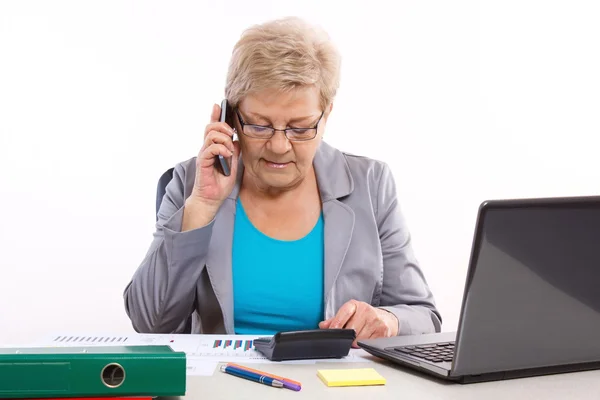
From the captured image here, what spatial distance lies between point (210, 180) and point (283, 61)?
0.36 m

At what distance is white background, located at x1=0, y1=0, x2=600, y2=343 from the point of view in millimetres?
3117

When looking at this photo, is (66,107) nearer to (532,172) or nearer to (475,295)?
(532,172)

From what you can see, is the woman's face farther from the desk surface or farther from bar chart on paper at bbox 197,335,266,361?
the desk surface

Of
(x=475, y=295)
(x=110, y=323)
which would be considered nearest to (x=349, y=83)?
(x=110, y=323)

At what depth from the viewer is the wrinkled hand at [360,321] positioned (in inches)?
64.2

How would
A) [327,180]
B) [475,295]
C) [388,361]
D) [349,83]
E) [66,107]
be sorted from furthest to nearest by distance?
[349,83] → [66,107] → [327,180] → [388,361] → [475,295]

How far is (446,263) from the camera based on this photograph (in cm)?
348

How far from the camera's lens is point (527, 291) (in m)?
1.18

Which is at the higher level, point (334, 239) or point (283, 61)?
point (283, 61)

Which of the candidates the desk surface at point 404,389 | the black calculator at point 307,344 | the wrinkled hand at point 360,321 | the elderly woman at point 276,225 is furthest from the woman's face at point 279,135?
the desk surface at point 404,389

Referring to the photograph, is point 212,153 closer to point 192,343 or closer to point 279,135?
point 279,135

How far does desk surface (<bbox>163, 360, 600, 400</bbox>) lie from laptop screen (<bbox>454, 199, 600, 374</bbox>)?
0.12ft

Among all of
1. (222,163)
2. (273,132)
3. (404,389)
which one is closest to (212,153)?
(222,163)

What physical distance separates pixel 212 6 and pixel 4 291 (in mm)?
1462
